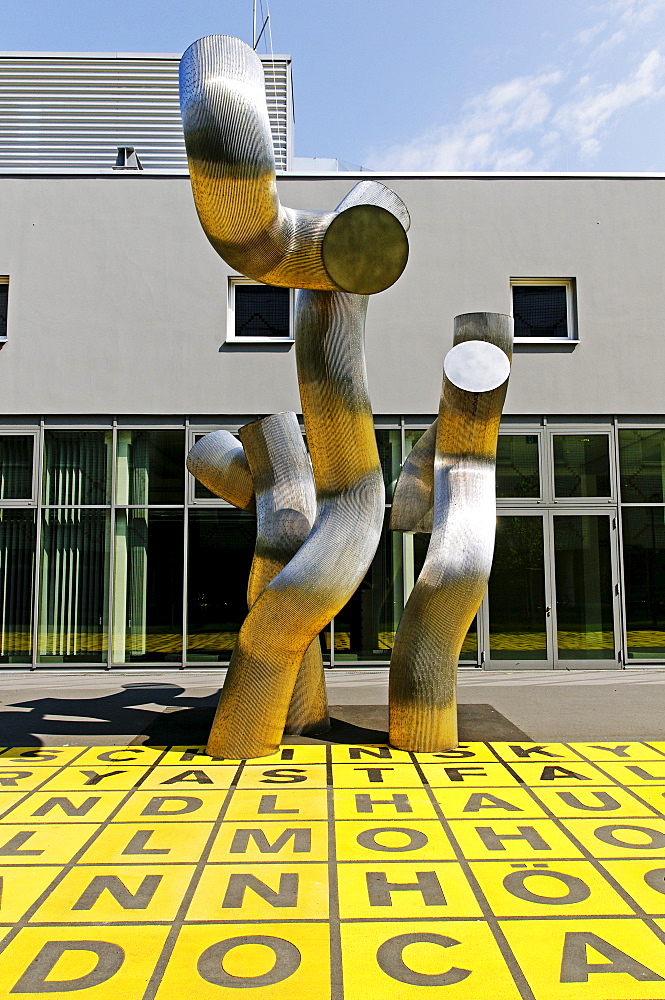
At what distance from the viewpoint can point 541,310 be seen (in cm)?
1304

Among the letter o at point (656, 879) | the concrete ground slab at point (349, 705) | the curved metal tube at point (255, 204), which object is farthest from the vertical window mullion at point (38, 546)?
the letter o at point (656, 879)

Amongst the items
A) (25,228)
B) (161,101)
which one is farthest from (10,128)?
(25,228)

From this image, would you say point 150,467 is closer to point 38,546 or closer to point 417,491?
point 38,546

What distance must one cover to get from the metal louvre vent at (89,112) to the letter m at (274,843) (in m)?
16.2

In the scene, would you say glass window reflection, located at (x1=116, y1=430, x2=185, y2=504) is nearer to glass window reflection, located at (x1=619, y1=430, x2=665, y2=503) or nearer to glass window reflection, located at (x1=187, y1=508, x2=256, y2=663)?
glass window reflection, located at (x1=187, y1=508, x2=256, y2=663)

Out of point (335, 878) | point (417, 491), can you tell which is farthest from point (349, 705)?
point (335, 878)

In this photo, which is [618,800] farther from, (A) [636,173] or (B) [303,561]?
(A) [636,173]

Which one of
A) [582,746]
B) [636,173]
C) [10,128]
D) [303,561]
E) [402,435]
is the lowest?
[582,746]

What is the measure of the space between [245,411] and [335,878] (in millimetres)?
9326

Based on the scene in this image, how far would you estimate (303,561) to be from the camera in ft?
21.2

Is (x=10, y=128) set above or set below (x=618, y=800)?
above

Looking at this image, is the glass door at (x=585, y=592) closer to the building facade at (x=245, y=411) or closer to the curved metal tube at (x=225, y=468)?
the building facade at (x=245, y=411)

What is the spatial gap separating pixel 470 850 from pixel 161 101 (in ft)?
57.5

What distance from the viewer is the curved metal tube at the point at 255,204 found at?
5.24 metres
